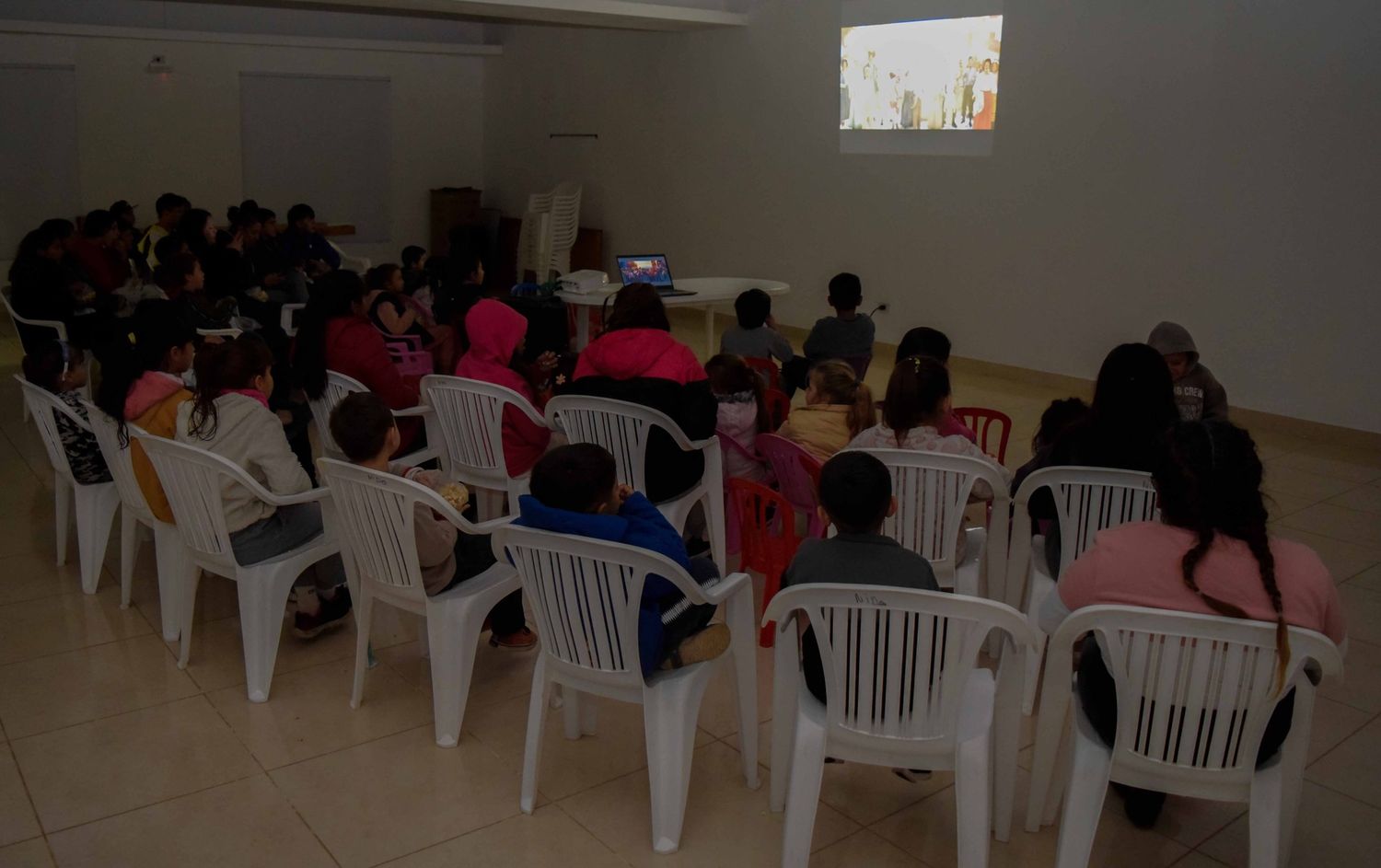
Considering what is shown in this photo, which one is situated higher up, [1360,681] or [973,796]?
[973,796]

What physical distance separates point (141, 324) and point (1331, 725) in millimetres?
3510

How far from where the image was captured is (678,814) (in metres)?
2.39

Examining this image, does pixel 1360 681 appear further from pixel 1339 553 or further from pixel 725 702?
pixel 725 702

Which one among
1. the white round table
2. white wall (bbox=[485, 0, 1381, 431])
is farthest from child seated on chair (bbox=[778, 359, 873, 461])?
white wall (bbox=[485, 0, 1381, 431])

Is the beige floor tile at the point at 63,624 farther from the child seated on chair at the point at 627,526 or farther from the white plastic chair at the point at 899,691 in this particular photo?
the white plastic chair at the point at 899,691

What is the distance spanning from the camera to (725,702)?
3051 millimetres

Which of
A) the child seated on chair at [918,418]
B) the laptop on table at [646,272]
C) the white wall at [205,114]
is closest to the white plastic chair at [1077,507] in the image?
the child seated on chair at [918,418]

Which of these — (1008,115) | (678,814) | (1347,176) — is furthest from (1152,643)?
(1008,115)

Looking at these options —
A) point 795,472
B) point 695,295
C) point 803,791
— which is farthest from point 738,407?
point 695,295

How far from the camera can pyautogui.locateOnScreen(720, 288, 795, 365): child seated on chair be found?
492cm

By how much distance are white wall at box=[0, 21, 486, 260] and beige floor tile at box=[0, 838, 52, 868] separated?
30.6 ft

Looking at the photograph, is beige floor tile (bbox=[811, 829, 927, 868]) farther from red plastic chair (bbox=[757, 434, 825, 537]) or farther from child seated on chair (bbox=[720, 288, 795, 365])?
child seated on chair (bbox=[720, 288, 795, 365])

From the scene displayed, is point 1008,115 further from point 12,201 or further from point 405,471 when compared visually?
point 12,201

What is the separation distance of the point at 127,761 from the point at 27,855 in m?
0.38
